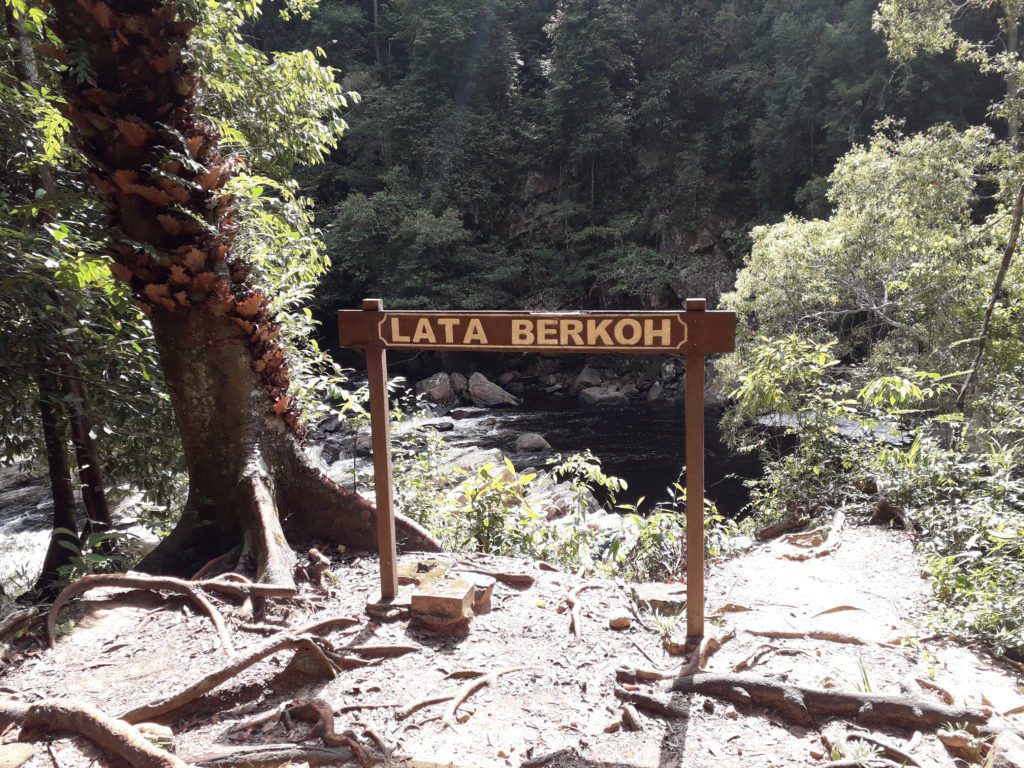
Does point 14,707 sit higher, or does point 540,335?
point 540,335

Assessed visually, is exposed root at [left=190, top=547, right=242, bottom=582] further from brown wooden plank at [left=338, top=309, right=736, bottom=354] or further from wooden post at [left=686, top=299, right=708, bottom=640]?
wooden post at [left=686, top=299, right=708, bottom=640]

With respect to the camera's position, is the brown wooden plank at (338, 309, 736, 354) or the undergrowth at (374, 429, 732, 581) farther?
the undergrowth at (374, 429, 732, 581)

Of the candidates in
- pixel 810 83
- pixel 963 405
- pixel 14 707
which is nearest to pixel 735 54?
pixel 810 83

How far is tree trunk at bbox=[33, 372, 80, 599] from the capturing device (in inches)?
161

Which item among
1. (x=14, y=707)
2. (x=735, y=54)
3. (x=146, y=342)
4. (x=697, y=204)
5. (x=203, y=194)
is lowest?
(x=14, y=707)

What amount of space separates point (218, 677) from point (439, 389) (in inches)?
660

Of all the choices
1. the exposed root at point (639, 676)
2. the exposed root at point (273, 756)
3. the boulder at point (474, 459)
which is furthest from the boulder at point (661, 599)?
the boulder at point (474, 459)

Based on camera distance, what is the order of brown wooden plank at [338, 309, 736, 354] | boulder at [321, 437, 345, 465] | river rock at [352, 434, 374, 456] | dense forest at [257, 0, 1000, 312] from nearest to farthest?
1. brown wooden plank at [338, 309, 736, 354]
2. boulder at [321, 437, 345, 465]
3. river rock at [352, 434, 374, 456]
4. dense forest at [257, 0, 1000, 312]

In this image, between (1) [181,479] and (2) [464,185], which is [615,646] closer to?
(1) [181,479]

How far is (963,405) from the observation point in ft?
22.3

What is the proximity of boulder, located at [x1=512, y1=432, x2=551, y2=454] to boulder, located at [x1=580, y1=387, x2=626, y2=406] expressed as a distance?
4851 millimetres

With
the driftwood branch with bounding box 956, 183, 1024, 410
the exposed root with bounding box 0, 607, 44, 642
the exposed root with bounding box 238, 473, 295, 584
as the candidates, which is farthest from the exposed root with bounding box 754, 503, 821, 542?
the exposed root with bounding box 0, 607, 44, 642

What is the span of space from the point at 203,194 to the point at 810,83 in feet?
68.4

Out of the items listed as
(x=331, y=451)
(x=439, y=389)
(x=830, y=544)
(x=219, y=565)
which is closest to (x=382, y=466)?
(x=219, y=565)
